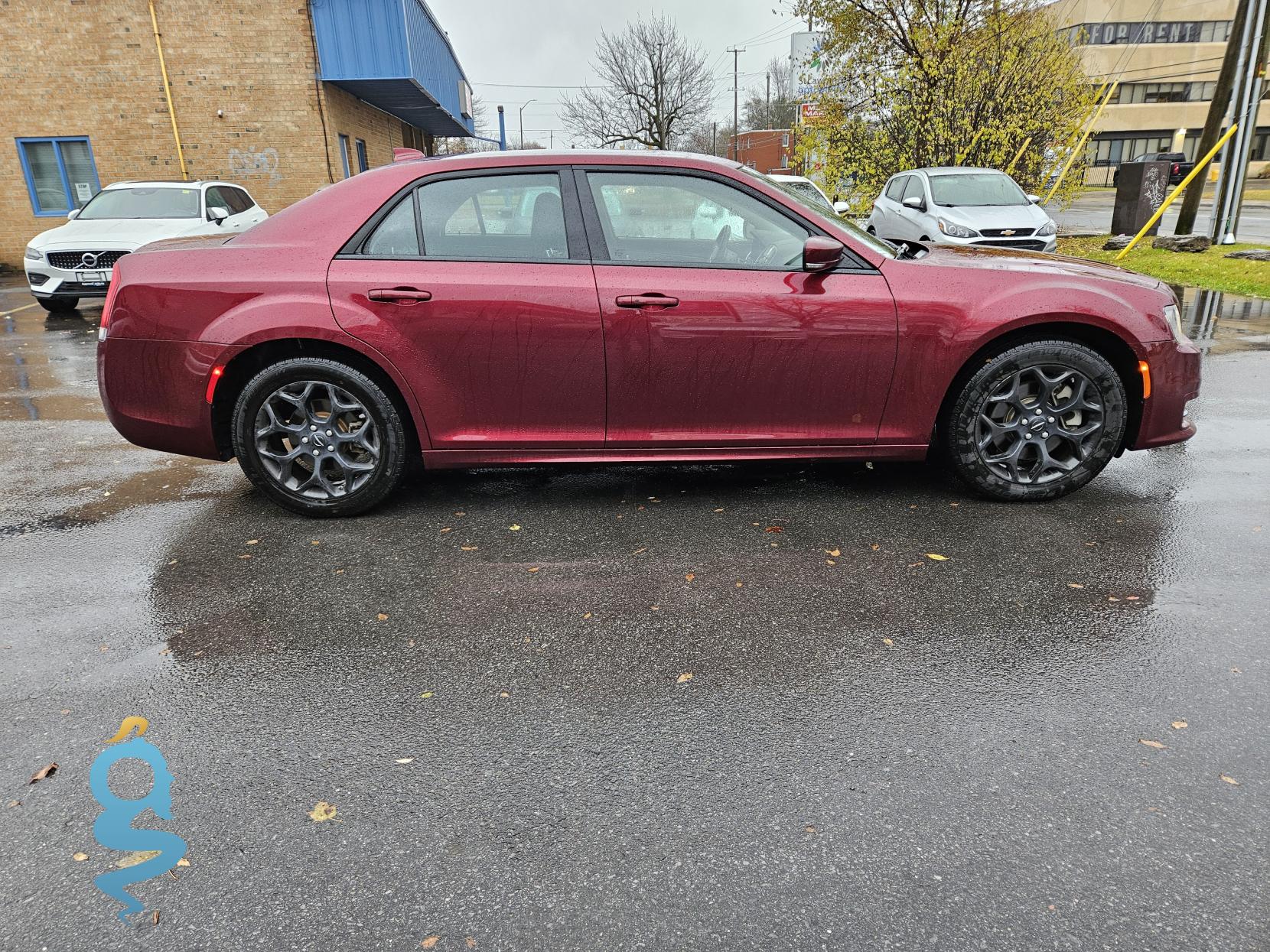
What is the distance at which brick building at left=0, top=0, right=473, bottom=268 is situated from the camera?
55.5 feet

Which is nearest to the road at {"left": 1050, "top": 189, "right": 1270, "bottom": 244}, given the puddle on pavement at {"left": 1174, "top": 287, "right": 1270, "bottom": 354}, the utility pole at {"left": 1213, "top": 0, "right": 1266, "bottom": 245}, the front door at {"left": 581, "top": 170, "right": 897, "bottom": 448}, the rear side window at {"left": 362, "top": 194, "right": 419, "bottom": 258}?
the utility pole at {"left": 1213, "top": 0, "right": 1266, "bottom": 245}

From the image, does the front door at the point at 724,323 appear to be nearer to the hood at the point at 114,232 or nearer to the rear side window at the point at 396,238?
the rear side window at the point at 396,238

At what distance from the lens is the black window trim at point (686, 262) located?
4066mm

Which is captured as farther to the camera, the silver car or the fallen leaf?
the silver car

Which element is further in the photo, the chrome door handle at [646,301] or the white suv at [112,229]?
the white suv at [112,229]

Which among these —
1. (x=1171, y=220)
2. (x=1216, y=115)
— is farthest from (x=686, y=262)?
(x=1171, y=220)

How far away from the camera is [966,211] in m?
14.1

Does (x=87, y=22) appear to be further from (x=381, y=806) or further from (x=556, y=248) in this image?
(x=381, y=806)

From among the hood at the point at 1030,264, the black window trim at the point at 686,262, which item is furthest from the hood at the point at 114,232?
the hood at the point at 1030,264

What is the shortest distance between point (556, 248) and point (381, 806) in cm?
266

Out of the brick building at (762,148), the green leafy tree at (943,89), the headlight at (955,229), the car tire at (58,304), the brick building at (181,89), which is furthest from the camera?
the brick building at (762,148)

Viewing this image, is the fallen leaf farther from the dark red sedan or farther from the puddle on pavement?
the puddle on pavement

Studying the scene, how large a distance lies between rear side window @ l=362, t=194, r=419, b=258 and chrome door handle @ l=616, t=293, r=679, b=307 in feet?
3.31

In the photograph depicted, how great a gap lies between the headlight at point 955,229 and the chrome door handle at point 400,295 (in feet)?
38.6
